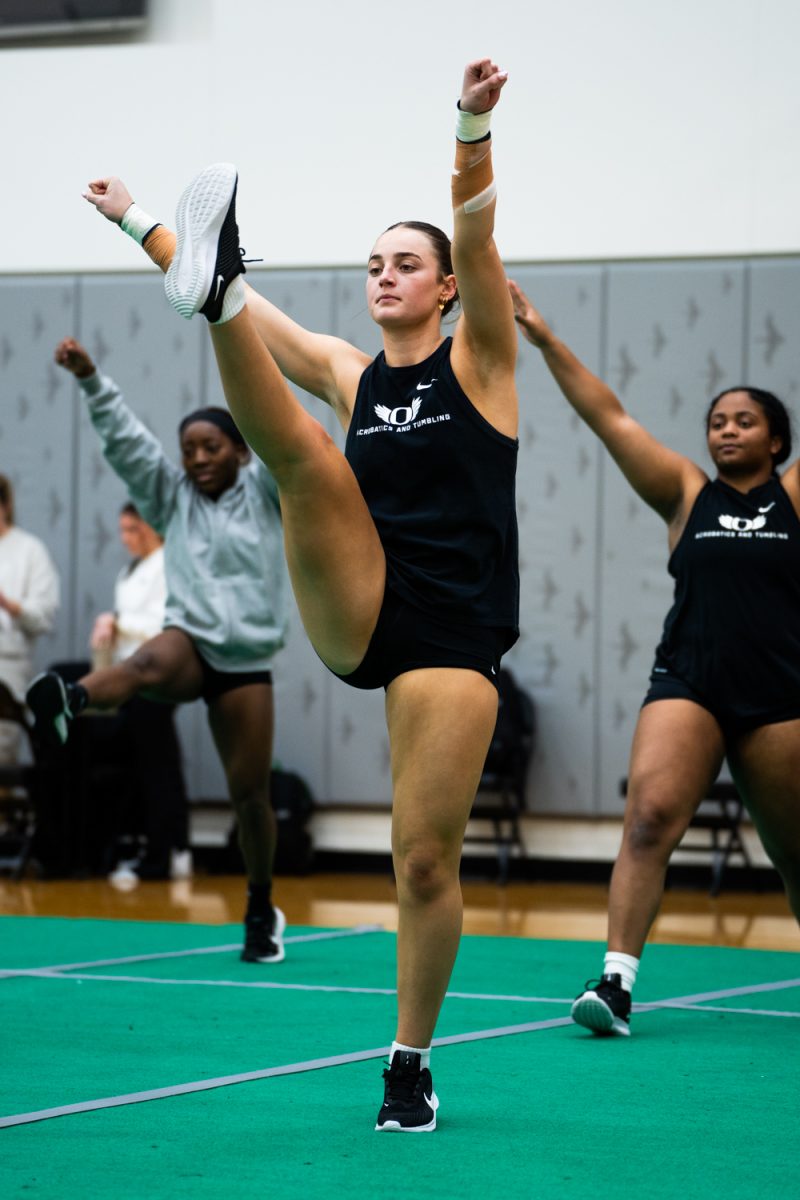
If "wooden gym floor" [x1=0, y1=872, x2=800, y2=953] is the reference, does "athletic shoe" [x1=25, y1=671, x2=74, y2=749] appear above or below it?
above

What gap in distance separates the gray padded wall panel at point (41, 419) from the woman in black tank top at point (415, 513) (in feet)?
20.0

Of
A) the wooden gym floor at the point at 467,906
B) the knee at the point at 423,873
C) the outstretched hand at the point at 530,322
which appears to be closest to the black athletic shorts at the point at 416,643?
the knee at the point at 423,873

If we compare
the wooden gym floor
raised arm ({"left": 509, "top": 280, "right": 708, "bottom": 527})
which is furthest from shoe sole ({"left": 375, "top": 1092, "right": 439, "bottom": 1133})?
the wooden gym floor

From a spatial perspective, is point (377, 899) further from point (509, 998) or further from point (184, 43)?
point (184, 43)

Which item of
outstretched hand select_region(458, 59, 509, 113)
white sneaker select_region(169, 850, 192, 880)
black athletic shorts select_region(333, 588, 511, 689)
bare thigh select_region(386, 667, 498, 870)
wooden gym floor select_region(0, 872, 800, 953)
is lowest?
white sneaker select_region(169, 850, 192, 880)

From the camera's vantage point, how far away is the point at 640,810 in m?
3.99

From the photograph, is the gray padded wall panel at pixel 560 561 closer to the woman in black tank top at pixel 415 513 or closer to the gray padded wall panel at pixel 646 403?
the gray padded wall panel at pixel 646 403

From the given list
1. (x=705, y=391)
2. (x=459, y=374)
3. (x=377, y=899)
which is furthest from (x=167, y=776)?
(x=459, y=374)

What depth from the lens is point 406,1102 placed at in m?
2.82

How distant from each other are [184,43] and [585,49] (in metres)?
2.10

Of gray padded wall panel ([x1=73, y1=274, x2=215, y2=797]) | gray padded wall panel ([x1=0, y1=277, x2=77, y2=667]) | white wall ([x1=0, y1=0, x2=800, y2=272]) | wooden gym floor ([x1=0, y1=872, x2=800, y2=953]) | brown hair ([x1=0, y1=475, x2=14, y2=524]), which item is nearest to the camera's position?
wooden gym floor ([x1=0, y1=872, x2=800, y2=953])

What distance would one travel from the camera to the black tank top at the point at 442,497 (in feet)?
9.43

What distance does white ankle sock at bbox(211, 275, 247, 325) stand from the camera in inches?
103

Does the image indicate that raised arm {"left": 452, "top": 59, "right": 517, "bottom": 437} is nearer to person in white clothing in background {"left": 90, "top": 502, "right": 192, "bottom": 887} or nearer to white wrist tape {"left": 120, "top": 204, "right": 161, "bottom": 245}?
white wrist tape {"left": 120, "top": 204, "right": 161, "bottom": 245}
